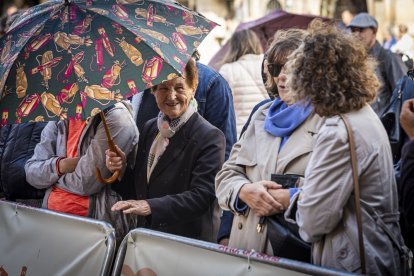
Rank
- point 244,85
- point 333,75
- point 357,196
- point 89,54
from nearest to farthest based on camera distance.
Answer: point 357,196 → point 333,75 → point 89,54 → point 244,85

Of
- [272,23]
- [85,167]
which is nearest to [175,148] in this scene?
[85,167]

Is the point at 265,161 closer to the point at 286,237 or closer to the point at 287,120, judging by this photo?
the point at 287,120

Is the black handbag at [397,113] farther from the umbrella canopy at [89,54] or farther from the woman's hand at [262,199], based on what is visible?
the woman's hand at [262,199]

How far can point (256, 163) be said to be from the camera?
4289 millimetres

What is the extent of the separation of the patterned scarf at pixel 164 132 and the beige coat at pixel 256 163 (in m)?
0.70

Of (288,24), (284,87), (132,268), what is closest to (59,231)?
(132,268)

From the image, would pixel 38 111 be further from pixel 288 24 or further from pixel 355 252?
pixel 288 24

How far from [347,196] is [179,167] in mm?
1645

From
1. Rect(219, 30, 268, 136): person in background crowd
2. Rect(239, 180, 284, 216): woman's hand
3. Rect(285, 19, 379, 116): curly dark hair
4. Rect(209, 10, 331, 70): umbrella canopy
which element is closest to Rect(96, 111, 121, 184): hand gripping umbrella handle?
Rect(239, 180, 284, 216): woman's hand

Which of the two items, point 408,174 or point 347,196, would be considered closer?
point 347,196

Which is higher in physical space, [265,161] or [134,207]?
[265,161]

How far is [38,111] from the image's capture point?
4836 mm

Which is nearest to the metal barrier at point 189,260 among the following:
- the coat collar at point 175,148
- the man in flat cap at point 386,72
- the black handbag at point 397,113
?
the coat collar at point 175,148

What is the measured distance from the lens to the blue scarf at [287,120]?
4.14 meters
